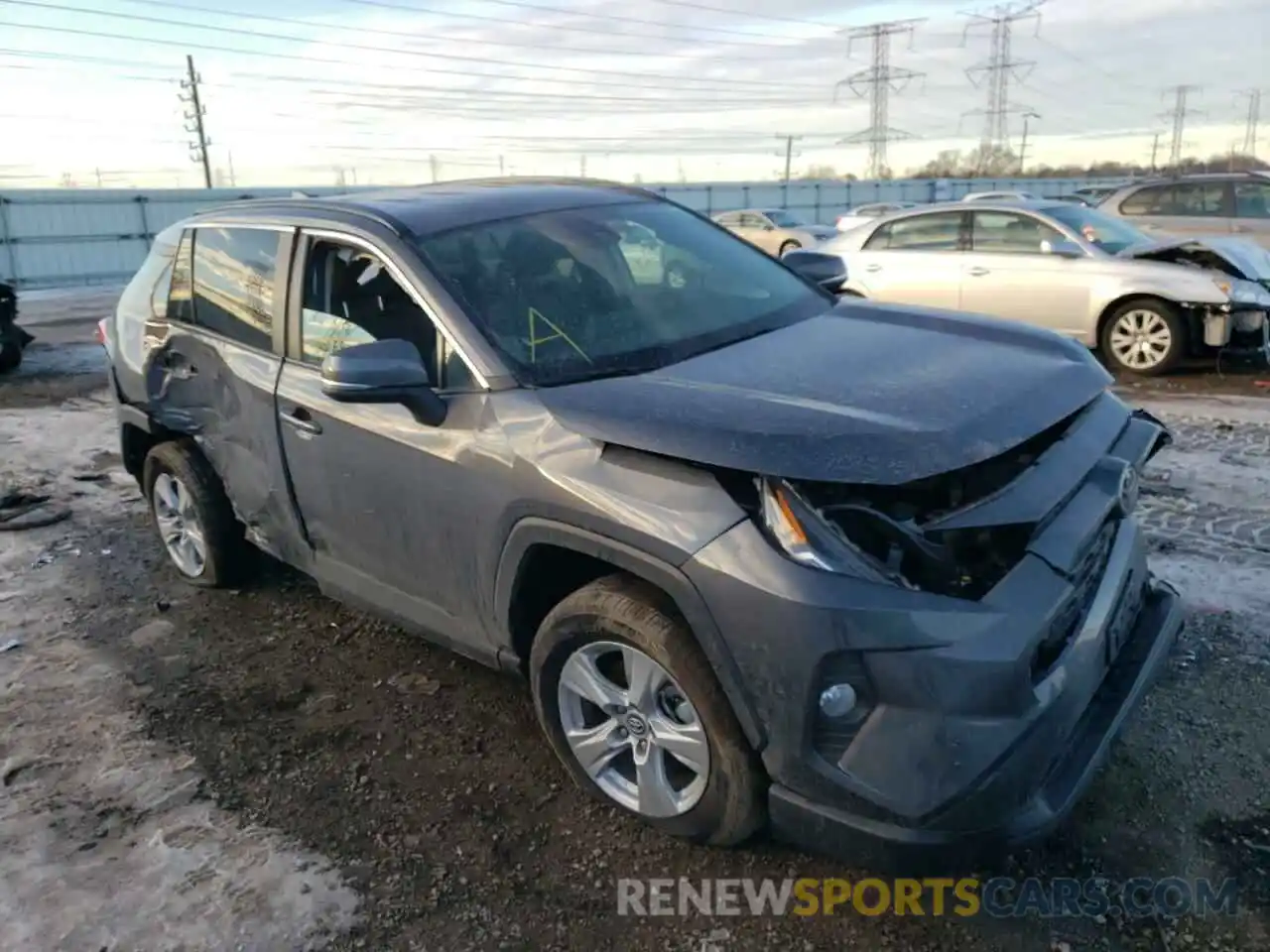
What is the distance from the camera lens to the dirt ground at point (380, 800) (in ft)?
8.86

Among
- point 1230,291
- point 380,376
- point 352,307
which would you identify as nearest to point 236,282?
point 352,307

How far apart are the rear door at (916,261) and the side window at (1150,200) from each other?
4356 millimetres

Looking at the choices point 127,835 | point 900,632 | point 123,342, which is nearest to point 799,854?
point 900,632

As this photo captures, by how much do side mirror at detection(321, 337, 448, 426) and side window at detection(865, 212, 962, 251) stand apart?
8.13 metres

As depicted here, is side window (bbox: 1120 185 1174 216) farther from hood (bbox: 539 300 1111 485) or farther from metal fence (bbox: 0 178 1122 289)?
hood (bbox: 539 300 1111 485)

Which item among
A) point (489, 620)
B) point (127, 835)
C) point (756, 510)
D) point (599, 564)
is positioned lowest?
point (127, 835)

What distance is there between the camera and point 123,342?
509 centimetres

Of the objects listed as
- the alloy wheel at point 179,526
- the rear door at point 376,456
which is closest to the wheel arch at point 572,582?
the rear door at point 376,456

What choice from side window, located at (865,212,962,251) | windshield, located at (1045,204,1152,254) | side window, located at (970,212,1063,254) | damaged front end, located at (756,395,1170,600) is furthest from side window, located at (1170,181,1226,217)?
damaged front end, located at (756,395,1170,600)

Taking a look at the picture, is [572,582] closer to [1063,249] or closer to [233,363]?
[233,363]

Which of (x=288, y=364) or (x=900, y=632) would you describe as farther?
(x=288, y=364)

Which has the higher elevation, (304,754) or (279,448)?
(279,448)

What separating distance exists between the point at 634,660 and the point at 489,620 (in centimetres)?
63

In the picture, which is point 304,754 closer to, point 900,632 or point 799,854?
point 799,854
